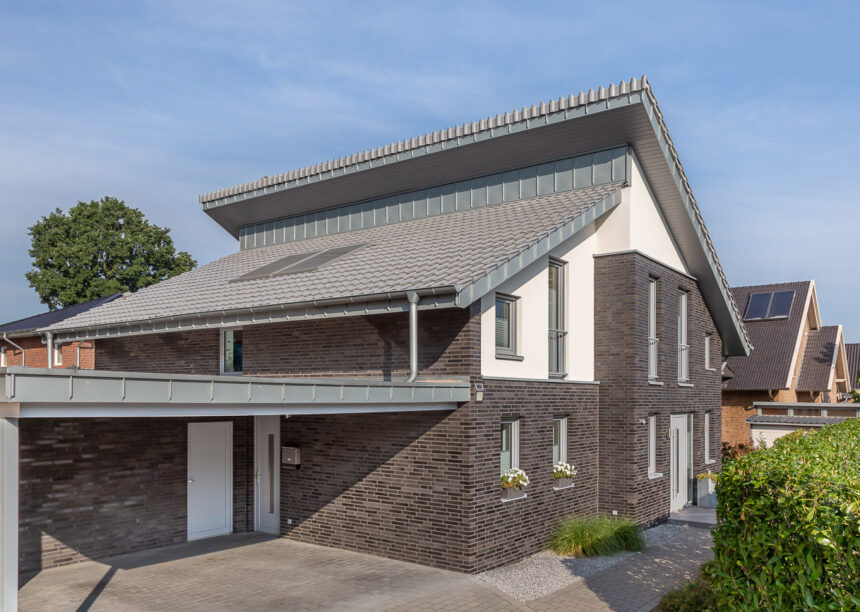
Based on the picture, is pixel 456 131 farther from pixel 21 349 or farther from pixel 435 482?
pixel 21 349

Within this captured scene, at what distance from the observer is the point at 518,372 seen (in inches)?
445

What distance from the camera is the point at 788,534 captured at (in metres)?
5.51

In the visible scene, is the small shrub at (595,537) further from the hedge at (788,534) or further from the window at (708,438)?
the window at (708,438)

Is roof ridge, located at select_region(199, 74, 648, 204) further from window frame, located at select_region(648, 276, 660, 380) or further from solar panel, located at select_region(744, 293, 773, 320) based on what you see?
solar panel, located at select_region(744, 293, 773, 320)

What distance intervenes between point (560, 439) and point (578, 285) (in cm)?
276

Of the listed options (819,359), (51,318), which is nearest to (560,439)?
(51,318)

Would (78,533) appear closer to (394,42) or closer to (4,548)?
(4,548)

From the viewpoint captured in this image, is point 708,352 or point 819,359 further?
point 819,359

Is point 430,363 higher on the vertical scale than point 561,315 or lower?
lower

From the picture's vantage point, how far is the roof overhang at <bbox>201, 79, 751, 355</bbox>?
12383 millimetres

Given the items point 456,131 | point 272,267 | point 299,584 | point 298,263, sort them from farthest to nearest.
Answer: point 272,267, point 298,263, point 456,131, point 299,584

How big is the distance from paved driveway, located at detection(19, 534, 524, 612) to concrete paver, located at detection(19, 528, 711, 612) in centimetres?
1

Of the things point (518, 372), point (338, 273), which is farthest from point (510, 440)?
point (338, 273)

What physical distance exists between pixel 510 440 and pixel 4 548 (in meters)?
7.21
